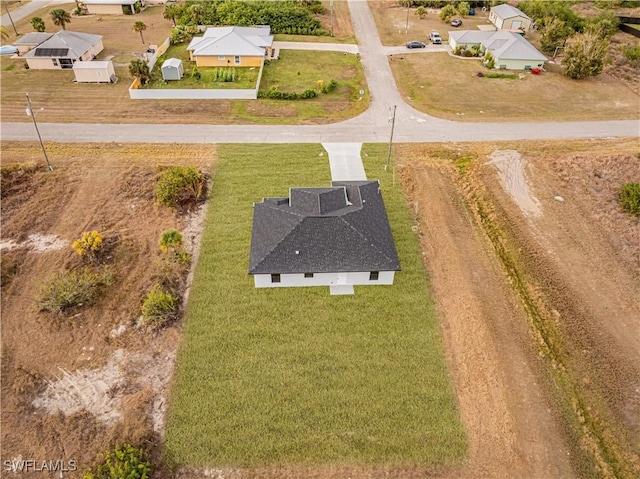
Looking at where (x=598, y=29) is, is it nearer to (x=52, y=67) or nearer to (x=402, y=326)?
(x=402, y=326)

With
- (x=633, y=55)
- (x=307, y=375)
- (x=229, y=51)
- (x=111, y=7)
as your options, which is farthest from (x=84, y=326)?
(x=633, y=55)

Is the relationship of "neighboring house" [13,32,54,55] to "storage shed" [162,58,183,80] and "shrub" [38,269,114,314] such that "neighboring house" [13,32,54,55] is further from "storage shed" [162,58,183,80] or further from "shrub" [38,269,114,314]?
"shrub" [38,269,114,314]

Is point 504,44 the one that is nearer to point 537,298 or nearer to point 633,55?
point 633,55

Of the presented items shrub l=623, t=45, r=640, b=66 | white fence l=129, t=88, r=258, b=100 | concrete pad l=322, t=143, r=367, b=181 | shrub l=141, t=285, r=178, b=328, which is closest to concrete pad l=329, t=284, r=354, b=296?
shrub l=141, t=285, r=178, b=328

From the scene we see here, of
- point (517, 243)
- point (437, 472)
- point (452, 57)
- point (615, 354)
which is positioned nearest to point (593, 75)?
point (452, 57)

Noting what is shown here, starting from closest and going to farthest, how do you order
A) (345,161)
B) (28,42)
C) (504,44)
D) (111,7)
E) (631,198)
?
1. (631,198)
2. (345,161)
3. (28,42)
4. (504,44)
5. (111,7)
